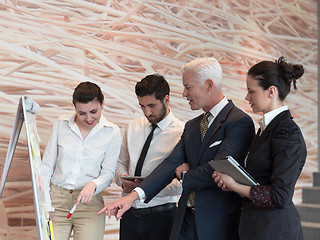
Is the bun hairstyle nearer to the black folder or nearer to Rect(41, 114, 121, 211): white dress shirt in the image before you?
the black folder

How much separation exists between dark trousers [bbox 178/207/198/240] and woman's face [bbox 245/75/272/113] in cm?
71

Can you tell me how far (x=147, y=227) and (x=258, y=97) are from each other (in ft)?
3.74

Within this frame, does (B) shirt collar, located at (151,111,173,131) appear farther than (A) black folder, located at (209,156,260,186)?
Yes

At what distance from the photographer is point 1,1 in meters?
3.59

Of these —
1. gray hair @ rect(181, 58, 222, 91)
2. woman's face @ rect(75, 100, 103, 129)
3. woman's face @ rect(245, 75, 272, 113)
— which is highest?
gray hair @ rect(181, 58, 222, 91)

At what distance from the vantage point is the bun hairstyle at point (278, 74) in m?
2.32

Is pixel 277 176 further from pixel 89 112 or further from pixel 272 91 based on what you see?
pixel 89 112

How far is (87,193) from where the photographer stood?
260 centimetres

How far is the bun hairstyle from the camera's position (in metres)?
2.32

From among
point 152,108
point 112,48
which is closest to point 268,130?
point 152,108

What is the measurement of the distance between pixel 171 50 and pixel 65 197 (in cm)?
245

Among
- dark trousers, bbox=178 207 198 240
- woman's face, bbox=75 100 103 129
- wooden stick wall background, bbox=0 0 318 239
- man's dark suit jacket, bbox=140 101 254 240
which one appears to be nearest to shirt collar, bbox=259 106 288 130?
man's dark suit jacket, bbox=140 101 254 240

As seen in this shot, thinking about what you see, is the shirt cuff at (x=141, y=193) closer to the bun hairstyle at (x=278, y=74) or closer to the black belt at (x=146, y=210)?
the black belt at (x=146, y=210)

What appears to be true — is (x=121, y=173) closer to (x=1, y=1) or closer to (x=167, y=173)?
(x=167, y=173)
